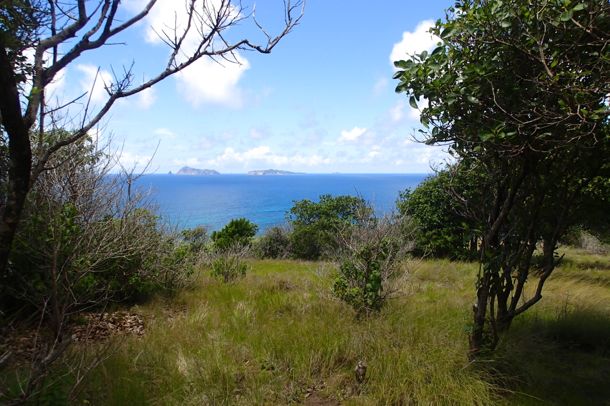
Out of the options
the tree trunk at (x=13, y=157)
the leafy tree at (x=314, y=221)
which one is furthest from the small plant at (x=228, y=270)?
the leafy tree at (x=314, y=221)

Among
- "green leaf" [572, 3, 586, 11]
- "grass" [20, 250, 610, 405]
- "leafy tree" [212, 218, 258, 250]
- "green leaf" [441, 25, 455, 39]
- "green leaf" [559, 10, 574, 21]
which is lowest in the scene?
"leafy tree" [212, 218, 258, 250]

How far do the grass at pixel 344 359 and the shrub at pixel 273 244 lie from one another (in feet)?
45.1

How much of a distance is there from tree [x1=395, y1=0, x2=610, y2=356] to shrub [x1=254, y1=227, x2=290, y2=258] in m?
16.3

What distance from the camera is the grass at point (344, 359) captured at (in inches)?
Answer: 153

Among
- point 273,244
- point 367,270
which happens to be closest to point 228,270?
point 367,270

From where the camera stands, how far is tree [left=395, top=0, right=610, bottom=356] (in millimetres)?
3006

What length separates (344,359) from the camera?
181 inches

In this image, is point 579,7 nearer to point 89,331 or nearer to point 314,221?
point 89,331

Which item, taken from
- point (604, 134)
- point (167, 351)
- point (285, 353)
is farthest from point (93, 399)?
point (604, 134)

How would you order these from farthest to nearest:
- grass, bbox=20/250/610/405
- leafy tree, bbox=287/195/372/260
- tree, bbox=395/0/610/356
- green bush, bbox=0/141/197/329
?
1. leafy tree, bbox=287/195/372/260
2. green bush, bbox=0/141/197/329
3. grass, bbox=20/250/610/405
4. tree, bbox=395/0/610/356

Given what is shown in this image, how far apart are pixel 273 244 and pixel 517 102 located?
59.3 ft

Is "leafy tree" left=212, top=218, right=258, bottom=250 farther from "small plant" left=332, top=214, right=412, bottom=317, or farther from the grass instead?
"small plant" left=332, top=214, right=412, bottom=317

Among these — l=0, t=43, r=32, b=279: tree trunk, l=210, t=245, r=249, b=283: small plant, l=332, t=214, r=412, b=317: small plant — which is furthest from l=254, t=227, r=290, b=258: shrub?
l=0, t=43, r=32, b=279: tree trunk

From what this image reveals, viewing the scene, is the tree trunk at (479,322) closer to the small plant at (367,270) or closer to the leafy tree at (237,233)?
the small plant at (367,270)
